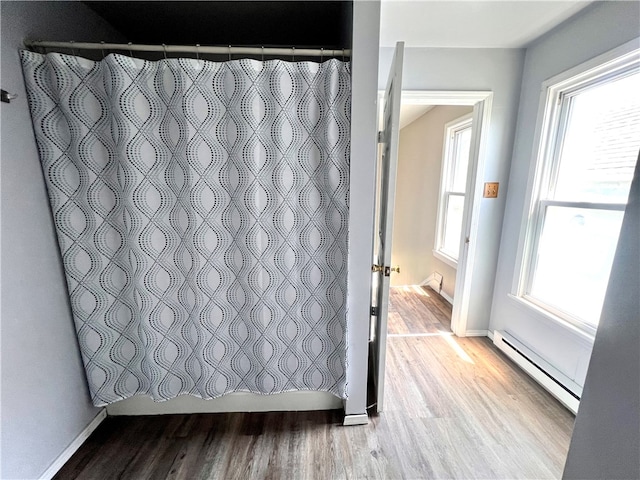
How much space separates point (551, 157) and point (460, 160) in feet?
4.21

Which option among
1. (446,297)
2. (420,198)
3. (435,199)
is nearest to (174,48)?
(435,199)

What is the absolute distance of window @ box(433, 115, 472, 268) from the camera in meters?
2.90

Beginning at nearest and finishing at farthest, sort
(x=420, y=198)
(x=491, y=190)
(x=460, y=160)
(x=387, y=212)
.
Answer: (x=387, y=212)
(x=491, y=190)
(x=460, y=160)
(x=420, y=198)

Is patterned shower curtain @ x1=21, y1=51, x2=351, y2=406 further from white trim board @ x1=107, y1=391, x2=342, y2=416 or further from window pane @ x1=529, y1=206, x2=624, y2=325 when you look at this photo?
window pane @ x1=529, y1=206, x2=624, y2=325

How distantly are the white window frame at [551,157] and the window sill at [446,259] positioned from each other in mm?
876

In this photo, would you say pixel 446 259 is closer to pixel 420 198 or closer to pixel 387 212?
pixel 420 198

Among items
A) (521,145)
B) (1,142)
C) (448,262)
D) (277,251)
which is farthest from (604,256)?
(1,142)

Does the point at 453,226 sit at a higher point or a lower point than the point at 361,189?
lower

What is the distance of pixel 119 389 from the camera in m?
1.35

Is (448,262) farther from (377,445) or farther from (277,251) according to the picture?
(277,251)

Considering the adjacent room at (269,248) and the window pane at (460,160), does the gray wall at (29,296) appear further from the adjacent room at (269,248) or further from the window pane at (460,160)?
the window pane at (460,160)

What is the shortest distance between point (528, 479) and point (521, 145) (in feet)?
6.89

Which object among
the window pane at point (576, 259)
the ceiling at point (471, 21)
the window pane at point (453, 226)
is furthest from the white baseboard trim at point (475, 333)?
the ceiling at point (471, 21)

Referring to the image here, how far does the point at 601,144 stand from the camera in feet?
4.91
